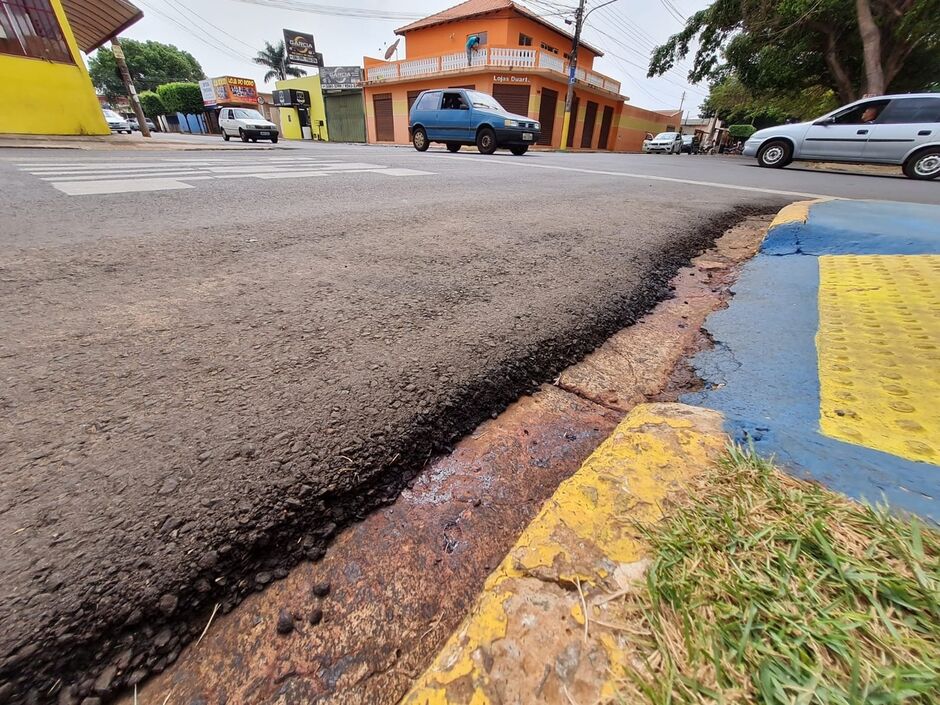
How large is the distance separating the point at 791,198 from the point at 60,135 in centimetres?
1747

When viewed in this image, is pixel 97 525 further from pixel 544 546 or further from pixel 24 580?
pixel 544 546

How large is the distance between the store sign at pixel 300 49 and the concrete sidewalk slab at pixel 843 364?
4503 cm

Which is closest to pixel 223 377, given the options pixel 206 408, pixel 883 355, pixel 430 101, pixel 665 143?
pixel 206 408

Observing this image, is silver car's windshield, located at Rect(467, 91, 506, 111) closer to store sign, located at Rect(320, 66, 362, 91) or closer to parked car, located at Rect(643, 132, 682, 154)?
store sign, located at Rect(320, 66, 362, 91)

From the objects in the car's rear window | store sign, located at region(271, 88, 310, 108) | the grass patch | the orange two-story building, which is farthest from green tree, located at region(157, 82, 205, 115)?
the grass patch

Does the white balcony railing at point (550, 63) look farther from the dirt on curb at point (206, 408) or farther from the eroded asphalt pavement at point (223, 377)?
the dirt on curb at point (206, 408)

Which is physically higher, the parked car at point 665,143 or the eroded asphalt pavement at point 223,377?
the eroded asphalt pavement at point 223,377

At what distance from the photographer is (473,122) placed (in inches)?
459

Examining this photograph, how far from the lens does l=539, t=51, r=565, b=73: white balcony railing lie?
68.3 ft

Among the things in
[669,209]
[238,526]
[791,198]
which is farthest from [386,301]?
[791,198]

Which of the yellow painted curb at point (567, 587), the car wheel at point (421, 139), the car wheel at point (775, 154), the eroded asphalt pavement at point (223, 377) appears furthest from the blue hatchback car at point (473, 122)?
the yellow painted curb at point (567, 587)

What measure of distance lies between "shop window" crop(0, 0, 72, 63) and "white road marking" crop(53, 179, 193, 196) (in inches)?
452

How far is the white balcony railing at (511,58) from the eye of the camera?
68.1ft

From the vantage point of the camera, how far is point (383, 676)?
661mm
